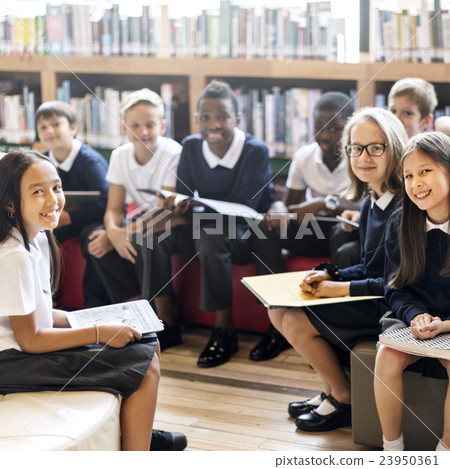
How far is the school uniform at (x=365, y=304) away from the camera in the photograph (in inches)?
64.4

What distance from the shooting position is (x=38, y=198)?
138 centimetres

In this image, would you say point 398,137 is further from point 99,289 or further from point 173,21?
point 173,21

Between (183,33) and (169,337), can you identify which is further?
(183,33)

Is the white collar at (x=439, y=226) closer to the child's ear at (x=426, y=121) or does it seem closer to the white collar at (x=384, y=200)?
the white collar at (x=384, y=200)

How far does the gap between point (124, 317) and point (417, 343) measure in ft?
1.95

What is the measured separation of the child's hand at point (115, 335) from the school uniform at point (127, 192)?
100 centimetres

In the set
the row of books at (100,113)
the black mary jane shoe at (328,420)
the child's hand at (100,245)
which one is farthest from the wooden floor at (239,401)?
the row of books at (100,113)

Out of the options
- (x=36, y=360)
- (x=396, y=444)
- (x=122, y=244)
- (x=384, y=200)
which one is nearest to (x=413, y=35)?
(x=384, y=200)

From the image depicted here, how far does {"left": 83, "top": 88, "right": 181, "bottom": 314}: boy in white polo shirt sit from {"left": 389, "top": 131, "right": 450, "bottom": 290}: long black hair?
1026mm

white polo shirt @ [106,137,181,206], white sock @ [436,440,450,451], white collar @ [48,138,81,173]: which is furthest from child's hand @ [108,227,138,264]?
white sock @ [436,440,450,451]

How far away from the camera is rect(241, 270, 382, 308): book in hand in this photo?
1.63 metres

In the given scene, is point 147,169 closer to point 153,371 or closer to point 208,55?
point 208,55

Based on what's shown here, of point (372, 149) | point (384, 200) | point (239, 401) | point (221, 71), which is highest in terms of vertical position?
point (221, 71)

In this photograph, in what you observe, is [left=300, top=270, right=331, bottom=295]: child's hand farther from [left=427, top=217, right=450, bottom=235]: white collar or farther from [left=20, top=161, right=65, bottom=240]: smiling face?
[left=20, top=161, right=65, bottom=240]: smiling face
